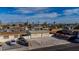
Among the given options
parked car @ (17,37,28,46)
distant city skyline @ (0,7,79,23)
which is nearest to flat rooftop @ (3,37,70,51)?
parked car @ (17,37,28,46)

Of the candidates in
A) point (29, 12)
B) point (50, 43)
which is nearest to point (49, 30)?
point (50, 43)

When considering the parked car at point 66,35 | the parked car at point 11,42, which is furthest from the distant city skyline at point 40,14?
the parked car at point 11,42

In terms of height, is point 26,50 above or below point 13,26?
below

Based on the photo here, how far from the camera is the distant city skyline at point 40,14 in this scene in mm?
2557

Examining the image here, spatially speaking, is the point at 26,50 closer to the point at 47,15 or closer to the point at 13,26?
the point at 13,26

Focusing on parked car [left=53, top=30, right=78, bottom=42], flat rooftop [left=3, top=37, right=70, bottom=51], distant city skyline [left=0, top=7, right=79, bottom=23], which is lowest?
flat rooftop [left=3, top=37, right=70, bottom=51]

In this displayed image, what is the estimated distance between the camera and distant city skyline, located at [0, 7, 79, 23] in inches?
101

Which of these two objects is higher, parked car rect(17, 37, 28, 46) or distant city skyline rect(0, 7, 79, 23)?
distant city skyline rect(0, 7, 79, 23)

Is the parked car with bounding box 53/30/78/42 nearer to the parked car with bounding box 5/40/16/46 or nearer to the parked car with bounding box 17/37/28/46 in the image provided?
the parked car with bounding box 17/37/28/46

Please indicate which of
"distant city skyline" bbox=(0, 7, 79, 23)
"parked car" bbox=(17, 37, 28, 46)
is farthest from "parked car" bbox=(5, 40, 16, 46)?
"distant city skyline" bbox=(0, 7, 79, 23)

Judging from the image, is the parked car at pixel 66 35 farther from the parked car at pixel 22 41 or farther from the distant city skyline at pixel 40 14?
the parked car at pixel 22 41
